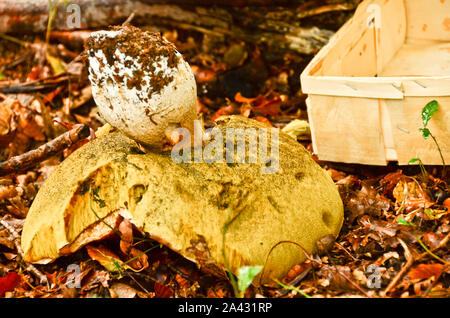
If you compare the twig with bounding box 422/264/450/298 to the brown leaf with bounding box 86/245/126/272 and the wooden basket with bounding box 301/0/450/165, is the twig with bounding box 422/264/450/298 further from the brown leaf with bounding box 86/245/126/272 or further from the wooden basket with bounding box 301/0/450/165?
the brown leaf with bounding box 86/245/126/272

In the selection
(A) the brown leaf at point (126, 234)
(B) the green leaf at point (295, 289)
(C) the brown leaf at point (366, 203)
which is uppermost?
(A) the brown leaf at point (126, 234)

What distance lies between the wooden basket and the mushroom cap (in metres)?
Answer: 0.91

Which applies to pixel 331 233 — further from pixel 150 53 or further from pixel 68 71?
pixel 68 71

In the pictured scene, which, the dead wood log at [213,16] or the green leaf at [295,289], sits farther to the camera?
the dead wood log at [213,16]

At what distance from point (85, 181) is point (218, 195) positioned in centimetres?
52

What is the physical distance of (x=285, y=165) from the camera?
6.95 ft

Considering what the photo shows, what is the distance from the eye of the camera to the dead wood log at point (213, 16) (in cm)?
350

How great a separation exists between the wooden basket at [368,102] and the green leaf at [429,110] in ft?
0.14

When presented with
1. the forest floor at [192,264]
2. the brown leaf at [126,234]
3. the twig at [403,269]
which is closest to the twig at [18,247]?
the forest floor at [192,264]

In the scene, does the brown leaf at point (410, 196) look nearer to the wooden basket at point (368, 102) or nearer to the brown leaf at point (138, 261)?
the wooden basket at point (368, 102)

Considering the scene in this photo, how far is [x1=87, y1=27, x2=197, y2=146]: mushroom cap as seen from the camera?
1760 millimetres
